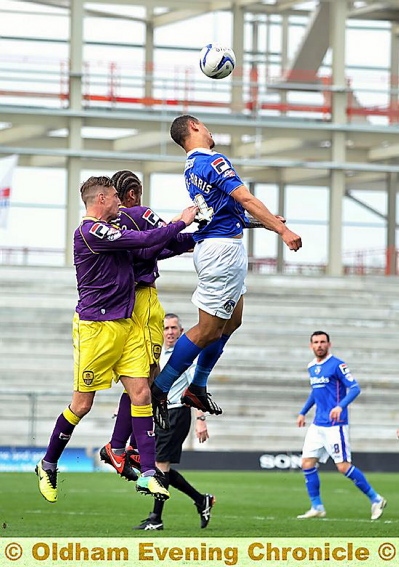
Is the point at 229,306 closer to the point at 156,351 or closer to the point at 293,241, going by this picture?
the point at 156,351

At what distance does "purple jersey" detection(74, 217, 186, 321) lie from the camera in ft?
29.9

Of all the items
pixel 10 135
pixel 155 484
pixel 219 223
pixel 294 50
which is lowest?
pixel 155 484

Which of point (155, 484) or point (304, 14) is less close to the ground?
point (304, 14)

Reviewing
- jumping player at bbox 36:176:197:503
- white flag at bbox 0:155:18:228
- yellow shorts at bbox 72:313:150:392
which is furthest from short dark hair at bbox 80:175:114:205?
white flag at bbox 0:155:18:228

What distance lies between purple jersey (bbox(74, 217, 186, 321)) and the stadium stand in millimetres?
13721

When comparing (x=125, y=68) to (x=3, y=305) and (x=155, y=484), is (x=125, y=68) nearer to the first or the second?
(x=3, y=305)

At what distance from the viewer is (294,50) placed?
36250mm

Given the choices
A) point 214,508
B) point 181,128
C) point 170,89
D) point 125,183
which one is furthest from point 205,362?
point 170,89

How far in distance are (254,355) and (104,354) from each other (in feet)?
59.4

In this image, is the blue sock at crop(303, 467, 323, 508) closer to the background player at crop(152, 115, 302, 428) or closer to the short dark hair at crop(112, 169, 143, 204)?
the background player at crop(152, 115, 302, 428)

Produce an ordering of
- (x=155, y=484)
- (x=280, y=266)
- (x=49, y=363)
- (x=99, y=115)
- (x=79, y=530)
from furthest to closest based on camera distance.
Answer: (x=280, y=266) → (x=99, y=115) → (x=49, y=363) → (x=79, y=530) → (x=155, y=484)

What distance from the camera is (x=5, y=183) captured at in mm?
28984

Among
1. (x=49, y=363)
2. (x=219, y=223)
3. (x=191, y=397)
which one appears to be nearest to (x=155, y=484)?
(x=191, y=397)

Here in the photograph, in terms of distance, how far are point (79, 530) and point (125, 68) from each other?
72.0 ft
